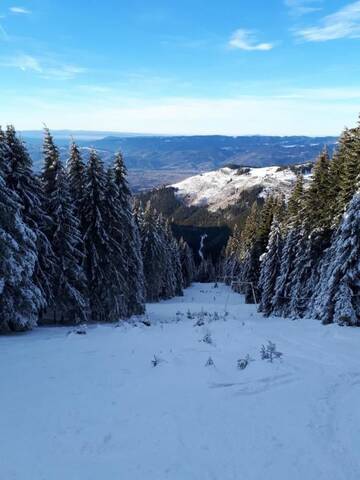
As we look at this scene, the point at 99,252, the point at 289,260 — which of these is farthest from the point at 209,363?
the point at 289,260

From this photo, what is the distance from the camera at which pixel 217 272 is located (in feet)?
400

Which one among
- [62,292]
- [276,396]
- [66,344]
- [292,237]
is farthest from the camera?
[292,237]

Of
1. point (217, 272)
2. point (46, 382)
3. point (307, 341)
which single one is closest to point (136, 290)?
point (307, 341)

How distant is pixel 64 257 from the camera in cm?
2233

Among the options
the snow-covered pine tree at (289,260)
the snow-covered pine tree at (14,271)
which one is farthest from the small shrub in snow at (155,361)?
the snow-covered pine tree at (289,260)

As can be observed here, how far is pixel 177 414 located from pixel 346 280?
50.6 feet

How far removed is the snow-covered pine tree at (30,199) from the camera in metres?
20.5

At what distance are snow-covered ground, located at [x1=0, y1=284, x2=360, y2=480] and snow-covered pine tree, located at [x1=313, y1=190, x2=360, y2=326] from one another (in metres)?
7.97

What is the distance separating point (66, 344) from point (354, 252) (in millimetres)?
14840

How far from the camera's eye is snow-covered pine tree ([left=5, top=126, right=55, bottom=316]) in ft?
67.2

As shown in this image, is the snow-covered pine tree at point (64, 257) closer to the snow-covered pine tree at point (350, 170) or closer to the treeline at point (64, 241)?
the treeline at point (64, 241)

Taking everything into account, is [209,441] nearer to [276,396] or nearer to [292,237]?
[276,396]

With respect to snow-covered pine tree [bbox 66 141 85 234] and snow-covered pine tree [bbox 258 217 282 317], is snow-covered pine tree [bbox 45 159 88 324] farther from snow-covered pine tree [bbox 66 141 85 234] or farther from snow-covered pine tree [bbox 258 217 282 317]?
snow-covered pine tree [bbox 258 217 282 317]

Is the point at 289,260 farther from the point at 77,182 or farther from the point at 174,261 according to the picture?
the point at 174,261
